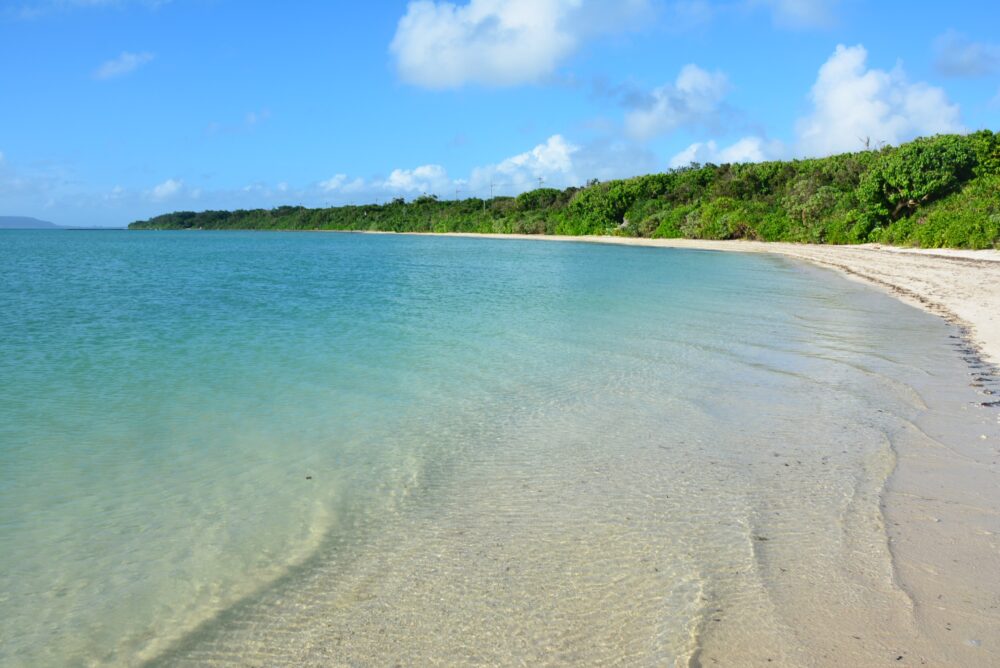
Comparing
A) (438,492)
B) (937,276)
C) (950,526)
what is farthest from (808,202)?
(438,492)

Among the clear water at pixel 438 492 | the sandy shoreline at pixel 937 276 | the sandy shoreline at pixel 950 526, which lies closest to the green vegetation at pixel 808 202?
the sandy shoreline at pixel 937 276

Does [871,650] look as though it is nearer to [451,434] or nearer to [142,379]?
[451,434]

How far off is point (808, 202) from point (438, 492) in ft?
168

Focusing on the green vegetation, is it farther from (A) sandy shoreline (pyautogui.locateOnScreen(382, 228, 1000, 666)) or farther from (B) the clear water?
(B) the clear water

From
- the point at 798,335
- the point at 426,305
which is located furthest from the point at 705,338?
the point at 426,305

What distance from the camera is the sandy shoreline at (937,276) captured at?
42.8 ft

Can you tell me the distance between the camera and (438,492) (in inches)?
203

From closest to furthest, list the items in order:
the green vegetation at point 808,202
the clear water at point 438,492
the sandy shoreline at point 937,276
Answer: the clear water at point 438,492
the sandy shoreline at point 937,276
the green vegetation at point 808,202

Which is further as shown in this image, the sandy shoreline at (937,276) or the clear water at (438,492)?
the sandy shoreline at (937,276)

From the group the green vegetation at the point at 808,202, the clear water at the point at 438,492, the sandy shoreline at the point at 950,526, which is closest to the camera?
the sandy shoreline at the point at 950,526

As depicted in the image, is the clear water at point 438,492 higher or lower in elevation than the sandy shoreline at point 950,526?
lower

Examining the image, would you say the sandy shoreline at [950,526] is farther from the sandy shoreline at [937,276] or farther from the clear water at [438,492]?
the sandy shoreline at [937,276]

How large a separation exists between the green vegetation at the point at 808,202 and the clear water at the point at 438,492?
28.6 metres

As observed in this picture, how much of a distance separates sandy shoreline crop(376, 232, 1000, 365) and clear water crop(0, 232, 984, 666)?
2209mm
